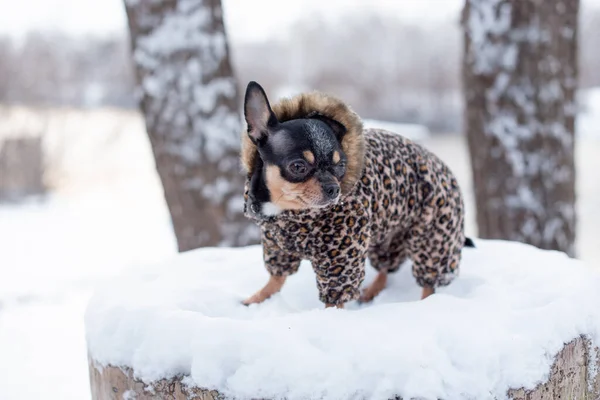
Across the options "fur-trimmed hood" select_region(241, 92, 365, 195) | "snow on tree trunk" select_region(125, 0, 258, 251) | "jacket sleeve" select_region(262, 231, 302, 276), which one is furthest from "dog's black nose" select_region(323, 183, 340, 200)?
"snow on tree trunk" select_region(125, 0, 258, 251)

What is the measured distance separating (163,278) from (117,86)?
33.4ft

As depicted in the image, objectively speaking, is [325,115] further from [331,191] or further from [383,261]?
[383,261]

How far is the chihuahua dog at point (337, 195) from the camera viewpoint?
1741 millimetres

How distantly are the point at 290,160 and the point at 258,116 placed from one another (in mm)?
176

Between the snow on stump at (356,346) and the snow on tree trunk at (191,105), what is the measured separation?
137 cm

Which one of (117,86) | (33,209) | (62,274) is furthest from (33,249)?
(117,86)

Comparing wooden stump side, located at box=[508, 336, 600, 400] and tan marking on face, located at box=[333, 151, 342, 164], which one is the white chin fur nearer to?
tan marking on face, located at box=[333, 151, 342, 164]

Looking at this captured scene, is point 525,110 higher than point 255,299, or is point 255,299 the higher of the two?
point 525,110

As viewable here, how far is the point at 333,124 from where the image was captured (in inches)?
73.9

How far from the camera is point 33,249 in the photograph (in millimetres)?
7145

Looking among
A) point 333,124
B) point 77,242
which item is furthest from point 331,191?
point 77,242

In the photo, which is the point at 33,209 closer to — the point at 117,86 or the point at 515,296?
the point at 117,86

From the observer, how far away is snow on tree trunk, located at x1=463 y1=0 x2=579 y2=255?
3.38 metres

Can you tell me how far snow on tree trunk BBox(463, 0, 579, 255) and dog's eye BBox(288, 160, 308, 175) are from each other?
210 centimetres
